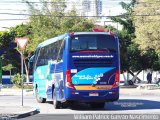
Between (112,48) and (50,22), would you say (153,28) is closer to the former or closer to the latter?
(50,22)

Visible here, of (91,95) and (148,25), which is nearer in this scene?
(91,95)

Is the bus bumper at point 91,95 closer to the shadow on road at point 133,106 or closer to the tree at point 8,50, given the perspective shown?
the shadow on road at point 133,106

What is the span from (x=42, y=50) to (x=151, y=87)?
19538 mm

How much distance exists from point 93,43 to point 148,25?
23.5m

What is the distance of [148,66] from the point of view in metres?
53.6

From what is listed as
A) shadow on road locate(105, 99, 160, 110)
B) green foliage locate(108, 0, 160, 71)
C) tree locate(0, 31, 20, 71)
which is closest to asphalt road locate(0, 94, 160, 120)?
shadow on road locate(105, 99, 160, 110)

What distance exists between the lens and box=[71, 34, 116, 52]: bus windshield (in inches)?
845

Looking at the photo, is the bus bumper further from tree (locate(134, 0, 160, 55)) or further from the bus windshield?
tree (locate(134, 0, 160, 55))

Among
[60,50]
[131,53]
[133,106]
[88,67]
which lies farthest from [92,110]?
[131,53]

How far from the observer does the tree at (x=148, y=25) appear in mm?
43594

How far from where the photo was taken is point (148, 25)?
44281 millimetres

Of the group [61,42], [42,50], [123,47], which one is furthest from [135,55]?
[61,42]

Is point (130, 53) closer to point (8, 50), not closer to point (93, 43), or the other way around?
point (8, 50)

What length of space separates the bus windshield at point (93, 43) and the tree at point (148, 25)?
22.3m
